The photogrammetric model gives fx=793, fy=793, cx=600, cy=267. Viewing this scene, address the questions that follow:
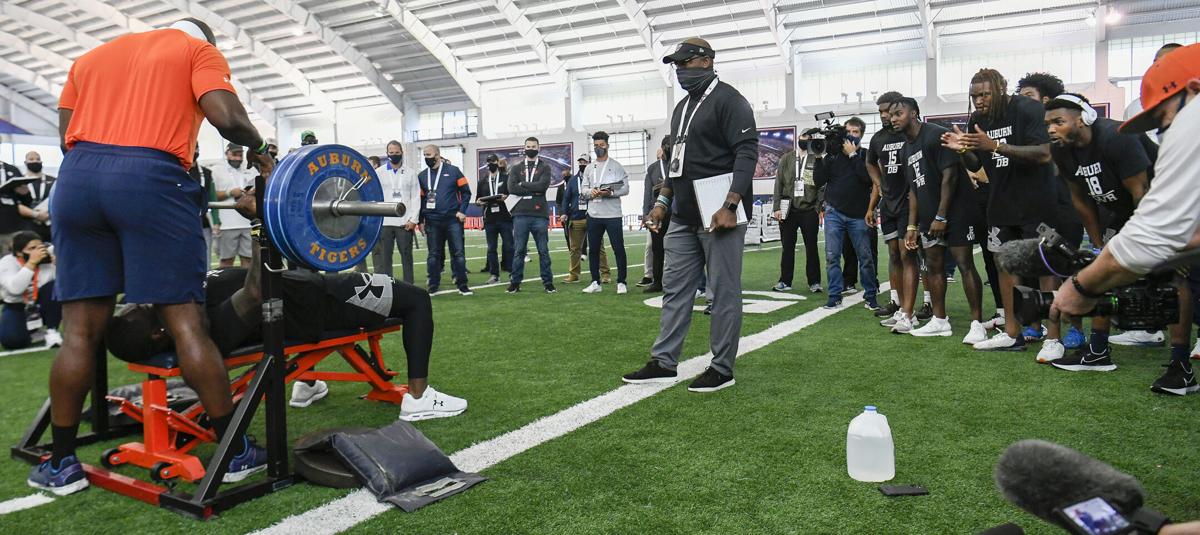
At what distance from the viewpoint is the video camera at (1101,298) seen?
76.6 inches

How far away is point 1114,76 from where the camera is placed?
32.2 m

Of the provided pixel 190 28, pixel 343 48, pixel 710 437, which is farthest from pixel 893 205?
pixel 343 48

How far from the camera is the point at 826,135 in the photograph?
823cm

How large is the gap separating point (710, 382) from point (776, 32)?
32808 mm

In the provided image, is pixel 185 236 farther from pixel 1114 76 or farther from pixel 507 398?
pixel 1114 76

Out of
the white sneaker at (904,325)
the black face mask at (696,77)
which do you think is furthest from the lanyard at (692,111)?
the white sneaker at (904,325)

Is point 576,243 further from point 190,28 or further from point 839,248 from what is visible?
point 190,28

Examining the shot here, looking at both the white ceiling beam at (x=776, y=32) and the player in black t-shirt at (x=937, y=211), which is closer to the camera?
the player in black t-shirt at (x=937, y=211)

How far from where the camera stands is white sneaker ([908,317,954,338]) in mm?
6099

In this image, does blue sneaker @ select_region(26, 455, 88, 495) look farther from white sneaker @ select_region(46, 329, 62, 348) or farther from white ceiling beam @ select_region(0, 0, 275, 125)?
white ceiling beam @ select_region(0, 0, 275, 125)

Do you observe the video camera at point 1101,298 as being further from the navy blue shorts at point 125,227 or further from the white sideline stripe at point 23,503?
the white sideline stripe at point 23,503

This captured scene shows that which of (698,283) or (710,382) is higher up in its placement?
(698,283)

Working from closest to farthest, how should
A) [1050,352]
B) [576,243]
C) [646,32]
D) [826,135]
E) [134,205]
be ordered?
[134,205] < [1050,352] < [826,135] < [576,243] < [646,32]

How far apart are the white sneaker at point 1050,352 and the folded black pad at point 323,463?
4.14m
